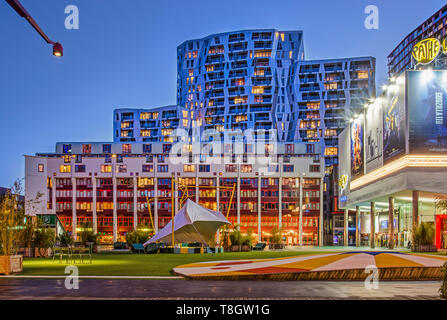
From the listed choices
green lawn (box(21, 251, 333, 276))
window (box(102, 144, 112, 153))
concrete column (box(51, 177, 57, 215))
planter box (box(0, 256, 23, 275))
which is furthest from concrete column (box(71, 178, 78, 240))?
planter box (box(0, 256, 23, 275))

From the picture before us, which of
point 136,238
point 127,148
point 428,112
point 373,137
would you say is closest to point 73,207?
point 127,148

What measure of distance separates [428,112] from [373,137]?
12.3 meters

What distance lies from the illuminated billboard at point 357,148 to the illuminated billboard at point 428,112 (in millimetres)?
17218

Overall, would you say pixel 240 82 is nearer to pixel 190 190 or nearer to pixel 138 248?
pixel 190 190

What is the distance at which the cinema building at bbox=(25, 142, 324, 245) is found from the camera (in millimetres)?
103438

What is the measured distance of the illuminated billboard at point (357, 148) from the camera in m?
66.8

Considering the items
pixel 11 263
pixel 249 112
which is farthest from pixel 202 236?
pixel 249 112

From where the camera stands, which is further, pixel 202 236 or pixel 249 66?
pixel 249 66

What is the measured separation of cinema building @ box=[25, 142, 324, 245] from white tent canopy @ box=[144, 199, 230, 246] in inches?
1943

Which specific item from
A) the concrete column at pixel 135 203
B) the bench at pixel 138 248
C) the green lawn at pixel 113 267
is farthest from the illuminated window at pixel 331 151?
the green lawn at pixel 113 267

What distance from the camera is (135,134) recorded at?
165250 mm

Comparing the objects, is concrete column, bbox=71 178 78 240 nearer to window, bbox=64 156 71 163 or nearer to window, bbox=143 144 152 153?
window, bbox=64 156 71 163
